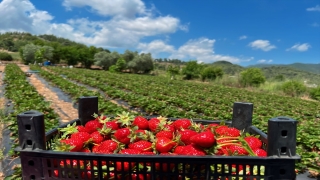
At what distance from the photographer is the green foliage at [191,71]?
32.6 meters

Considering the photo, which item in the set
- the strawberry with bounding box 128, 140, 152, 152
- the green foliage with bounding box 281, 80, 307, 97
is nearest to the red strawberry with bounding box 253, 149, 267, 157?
the strawberry with bounding box 128, 140, 152, 152

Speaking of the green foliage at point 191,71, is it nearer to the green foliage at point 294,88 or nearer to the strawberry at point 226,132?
the green foliage at point 294,88

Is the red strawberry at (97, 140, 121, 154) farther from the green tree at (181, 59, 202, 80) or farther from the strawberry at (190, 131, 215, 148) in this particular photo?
the green tree at (181, 59, 202, 80)

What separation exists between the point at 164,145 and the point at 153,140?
13 centimetres

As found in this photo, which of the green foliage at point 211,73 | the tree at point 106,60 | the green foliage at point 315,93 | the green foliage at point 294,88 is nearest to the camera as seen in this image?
the green foliage at point 315,93

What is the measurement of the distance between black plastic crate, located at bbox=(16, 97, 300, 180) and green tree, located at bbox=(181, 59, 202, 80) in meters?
31.7

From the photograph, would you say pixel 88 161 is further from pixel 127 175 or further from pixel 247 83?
pixel 247 83

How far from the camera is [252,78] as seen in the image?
25.1 m

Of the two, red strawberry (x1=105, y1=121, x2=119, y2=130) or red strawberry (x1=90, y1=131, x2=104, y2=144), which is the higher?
red strawberry (x1=105, y1=121, x2=119, y2=130)

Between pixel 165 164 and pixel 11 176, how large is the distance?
2.23m

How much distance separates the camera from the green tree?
32.6 metres

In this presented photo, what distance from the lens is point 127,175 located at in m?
1.18

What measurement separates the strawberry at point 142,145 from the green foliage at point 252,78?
82.8 ft

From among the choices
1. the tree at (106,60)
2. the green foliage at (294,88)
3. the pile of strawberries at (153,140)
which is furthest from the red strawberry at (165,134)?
the tree at (106,60)
